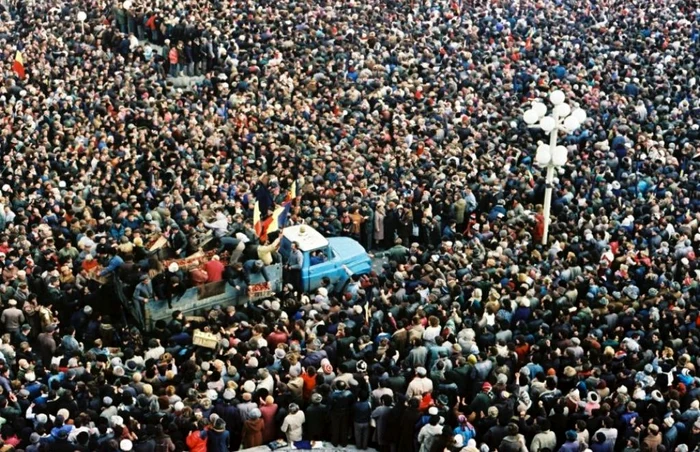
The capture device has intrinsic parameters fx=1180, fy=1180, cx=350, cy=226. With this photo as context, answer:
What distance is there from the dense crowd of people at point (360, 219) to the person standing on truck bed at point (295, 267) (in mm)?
457

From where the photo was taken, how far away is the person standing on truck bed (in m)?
24.4

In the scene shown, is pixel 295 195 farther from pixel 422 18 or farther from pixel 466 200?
pixel 422 18

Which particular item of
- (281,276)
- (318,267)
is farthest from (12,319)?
(318,267)

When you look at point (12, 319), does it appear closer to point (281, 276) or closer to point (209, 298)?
point (209, 298)

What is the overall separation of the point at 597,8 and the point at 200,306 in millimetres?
24478

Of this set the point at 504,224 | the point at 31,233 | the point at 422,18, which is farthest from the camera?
the point at 422,18

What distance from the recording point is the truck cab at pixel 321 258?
2455 centimetres

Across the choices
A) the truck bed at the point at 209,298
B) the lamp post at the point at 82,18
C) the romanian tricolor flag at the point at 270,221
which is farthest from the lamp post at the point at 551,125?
the lamp post at the point at 82,18

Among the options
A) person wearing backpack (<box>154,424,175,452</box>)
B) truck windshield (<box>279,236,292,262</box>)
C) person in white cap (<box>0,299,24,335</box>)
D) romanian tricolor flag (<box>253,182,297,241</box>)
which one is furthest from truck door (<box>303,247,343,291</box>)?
person wearing backpack (<box>154,424,175,452</box>)

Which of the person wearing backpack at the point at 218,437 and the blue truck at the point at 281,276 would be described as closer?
the person wearing backpack at the point at 218,437

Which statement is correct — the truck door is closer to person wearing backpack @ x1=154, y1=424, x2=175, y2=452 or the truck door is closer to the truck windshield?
the truck windshield

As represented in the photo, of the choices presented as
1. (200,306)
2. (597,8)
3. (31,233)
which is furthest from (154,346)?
(597,8)

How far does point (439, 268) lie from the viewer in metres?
24.3

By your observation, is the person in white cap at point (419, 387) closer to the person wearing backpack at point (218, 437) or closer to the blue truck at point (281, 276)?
the person wearing backpack at point (218, 437)
